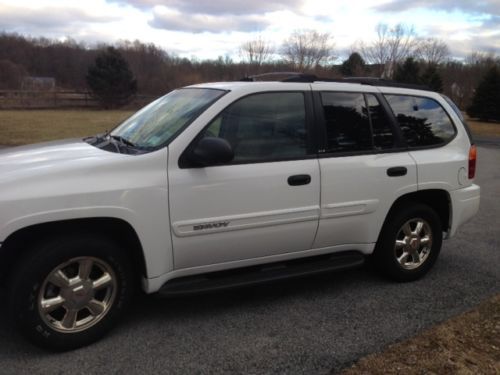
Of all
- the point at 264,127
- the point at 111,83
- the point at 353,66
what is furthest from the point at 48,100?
the point at 264,127

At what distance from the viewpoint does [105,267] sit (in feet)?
10.8

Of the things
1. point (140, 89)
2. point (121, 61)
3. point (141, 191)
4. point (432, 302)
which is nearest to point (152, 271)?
point (141, 191)

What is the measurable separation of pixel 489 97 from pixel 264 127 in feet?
105

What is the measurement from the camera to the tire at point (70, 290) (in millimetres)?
3025

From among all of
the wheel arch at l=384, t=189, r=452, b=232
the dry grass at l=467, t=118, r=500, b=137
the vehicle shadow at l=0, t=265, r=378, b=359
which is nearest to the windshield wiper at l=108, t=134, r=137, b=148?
the vehicle shadow at l=0, t=265, r=378, b=359

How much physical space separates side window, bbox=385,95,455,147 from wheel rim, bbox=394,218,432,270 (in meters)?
0.75

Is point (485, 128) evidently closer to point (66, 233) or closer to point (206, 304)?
point (206, 304)

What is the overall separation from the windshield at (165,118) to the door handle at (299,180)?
0.84m

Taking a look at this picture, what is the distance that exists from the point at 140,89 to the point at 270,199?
60262 millimetres

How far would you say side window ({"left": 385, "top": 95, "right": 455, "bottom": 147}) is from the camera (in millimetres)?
4488

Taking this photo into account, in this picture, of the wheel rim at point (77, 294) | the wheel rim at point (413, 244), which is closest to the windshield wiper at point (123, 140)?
the wheel rim at point (77, 294)

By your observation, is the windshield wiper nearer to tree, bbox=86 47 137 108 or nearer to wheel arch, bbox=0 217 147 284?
wheel arch, bbox=0 217 147 284

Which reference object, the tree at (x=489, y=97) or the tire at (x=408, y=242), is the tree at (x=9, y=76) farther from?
the tire at (x=408, y=242)

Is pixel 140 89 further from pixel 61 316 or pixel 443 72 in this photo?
pixel 61 316
